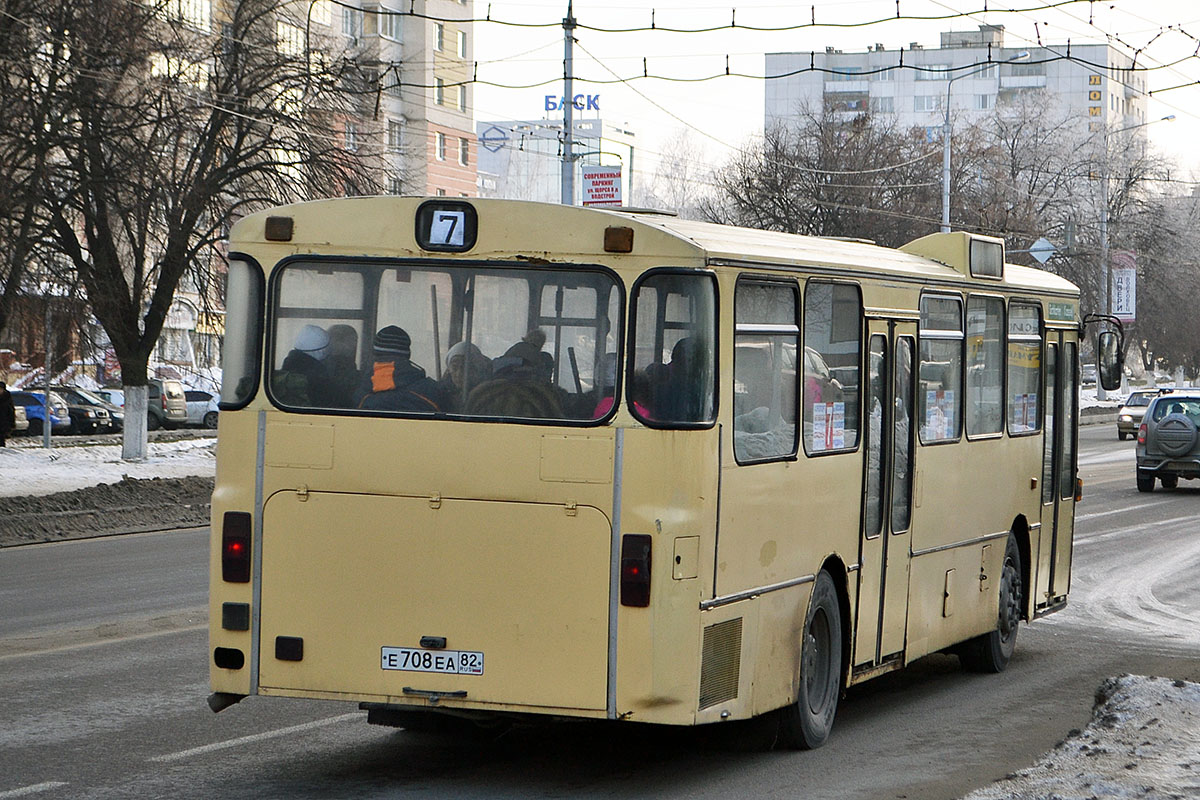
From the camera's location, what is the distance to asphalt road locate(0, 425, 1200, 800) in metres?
7.09

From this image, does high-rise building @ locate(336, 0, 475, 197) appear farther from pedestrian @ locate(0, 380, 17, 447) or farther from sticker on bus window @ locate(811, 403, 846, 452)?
sticker on bus window @ locate(811, 403, 846, 452)

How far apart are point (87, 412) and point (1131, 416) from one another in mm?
29286

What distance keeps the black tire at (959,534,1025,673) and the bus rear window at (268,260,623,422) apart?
15.8 ft

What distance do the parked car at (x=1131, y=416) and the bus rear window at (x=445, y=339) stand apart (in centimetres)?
3825

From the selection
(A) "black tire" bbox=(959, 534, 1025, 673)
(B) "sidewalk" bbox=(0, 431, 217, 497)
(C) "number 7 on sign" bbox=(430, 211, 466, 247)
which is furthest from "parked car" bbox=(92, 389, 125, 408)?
(C) "number 7 on sign" bbox=(430, 211, 466, 247)

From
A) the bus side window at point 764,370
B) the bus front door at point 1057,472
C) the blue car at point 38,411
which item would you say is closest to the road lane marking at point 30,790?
the bus side window at point 764,370

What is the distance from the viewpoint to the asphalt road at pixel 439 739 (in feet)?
23.3

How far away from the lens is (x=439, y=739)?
812cm

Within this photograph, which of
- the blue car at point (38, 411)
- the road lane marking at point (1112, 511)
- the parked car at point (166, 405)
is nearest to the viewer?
the road lane marking at point (1112, 511)

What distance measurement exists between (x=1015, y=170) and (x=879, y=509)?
221ft

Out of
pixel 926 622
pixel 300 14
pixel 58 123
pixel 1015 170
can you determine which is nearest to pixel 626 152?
pixel 1015 170

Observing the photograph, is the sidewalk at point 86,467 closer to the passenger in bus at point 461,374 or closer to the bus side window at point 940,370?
the bus side window at point 940,370

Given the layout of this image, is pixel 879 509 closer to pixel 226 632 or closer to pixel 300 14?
pixel 226 632

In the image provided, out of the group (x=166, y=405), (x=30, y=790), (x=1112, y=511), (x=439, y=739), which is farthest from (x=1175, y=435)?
(x=166, y=405)
